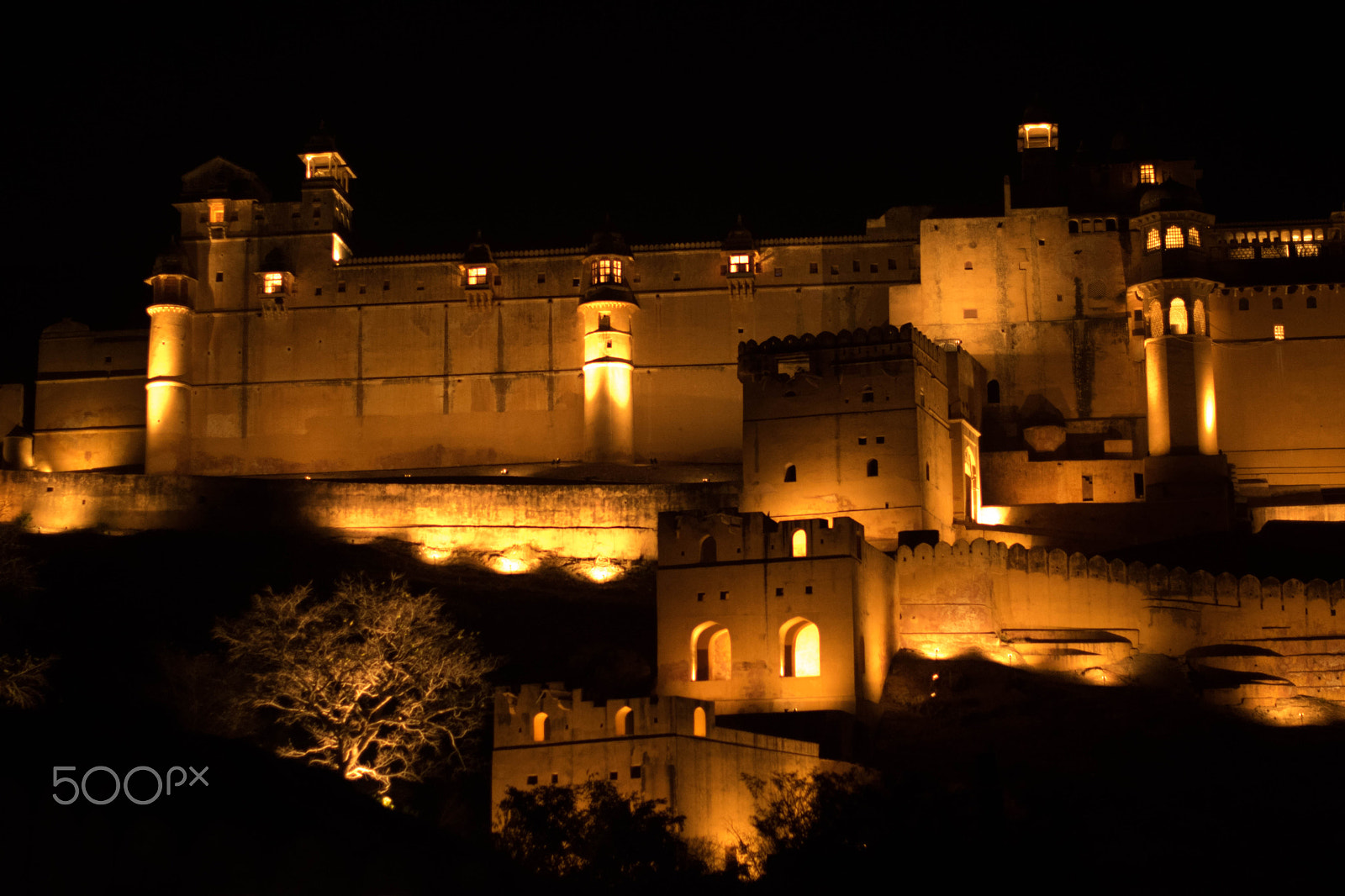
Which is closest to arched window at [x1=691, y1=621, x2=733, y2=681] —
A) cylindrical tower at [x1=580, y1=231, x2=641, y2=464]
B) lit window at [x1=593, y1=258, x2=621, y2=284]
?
cylindrical tower at [x1=580, y1=231, x2=641, y2=464]

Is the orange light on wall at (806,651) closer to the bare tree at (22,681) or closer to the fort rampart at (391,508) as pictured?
the fort rampart at (391,508)

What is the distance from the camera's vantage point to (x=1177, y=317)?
6344 centimetres

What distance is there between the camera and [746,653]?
43.3 metres

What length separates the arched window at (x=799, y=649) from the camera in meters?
43.2

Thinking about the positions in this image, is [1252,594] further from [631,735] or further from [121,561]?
[121,561]

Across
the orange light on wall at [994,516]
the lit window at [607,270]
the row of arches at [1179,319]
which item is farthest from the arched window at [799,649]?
the lit window at [607,270]

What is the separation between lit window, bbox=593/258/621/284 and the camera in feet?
244

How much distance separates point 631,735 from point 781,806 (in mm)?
4741

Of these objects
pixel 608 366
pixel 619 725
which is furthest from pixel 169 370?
pixel 619 725

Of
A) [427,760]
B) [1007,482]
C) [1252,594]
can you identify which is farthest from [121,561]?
[1252,594]

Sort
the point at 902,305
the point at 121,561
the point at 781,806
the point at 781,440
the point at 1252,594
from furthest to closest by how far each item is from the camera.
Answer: the point at 902,305 < the point at 121,561 < the point at 781,440 < the point at 1252,594 < the point at 781,806

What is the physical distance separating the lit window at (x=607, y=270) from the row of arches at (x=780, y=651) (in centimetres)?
3203

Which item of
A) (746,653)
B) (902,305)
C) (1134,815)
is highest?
(902,305)

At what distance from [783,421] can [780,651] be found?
1260 cm
